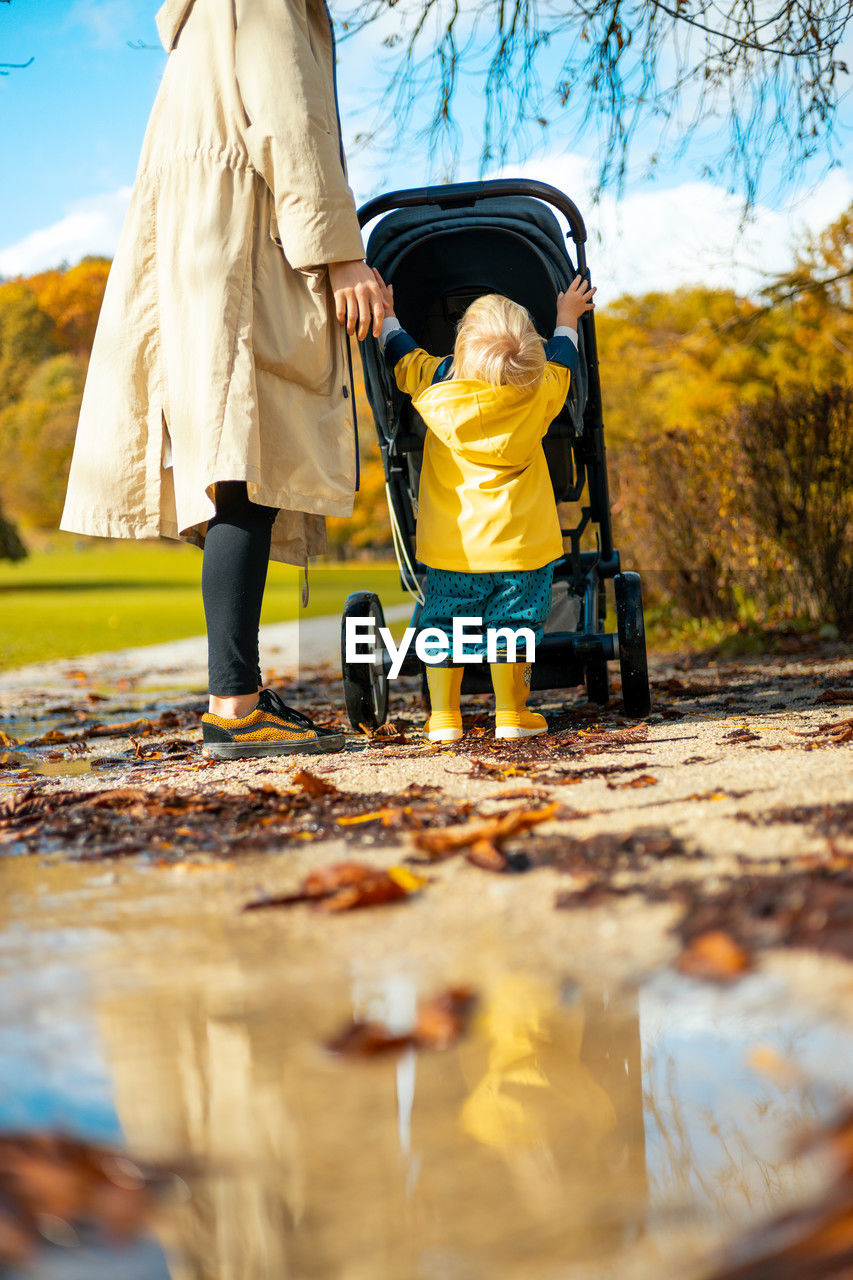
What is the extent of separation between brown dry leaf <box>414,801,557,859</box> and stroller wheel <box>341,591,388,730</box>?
1547mm

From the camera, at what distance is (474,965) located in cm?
147

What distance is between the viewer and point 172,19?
10.3 feet

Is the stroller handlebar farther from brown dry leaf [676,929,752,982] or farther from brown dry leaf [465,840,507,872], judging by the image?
brown dry leaf [676,929,752,982]

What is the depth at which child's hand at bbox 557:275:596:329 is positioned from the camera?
3.73 metres

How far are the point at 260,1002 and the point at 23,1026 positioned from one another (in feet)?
0.95

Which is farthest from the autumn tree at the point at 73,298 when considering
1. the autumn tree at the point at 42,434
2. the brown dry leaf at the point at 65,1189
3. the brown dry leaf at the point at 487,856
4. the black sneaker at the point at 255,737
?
the brown dry leaf at the point at 65,1189

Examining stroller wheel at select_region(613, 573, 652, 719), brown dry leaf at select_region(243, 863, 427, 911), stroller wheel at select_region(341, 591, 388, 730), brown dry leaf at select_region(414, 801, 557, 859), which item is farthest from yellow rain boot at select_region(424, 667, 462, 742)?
brown dry leaf at select_region(243, 863, 427, 911)

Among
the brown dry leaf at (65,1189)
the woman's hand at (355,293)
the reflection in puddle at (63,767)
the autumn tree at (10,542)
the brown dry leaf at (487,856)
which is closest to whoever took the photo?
the brown dry leaf at (65,1189)

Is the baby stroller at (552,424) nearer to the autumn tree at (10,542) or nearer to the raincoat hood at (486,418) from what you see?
the raincoat hood at (486,418)

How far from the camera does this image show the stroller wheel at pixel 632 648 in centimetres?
366

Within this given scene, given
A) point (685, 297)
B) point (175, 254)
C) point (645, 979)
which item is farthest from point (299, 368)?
point (685, 297)

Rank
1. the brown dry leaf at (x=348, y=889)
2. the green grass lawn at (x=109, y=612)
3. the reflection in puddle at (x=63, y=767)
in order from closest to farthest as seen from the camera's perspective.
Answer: the brown dry leaf at (x=348, y=889)
the reflection in puddle at (x=63, y=767)
the green grass lawn at (x=109, y=612)

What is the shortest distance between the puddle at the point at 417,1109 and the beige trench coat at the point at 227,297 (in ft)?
5.93

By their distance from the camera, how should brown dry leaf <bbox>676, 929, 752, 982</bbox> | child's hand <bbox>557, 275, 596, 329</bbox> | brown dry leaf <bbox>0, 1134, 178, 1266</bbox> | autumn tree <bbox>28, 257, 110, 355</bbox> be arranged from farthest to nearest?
autumn tree <bbox>28, 257, 110, 355</bbox> → child's hand <bbox>557, 275, 596, 329</bbox> → brown dry leaf <bbox>676, 929, 752, 982</bbox> → brown dry leaf <bbox>0, 1134, 178, 1266</bbox>
